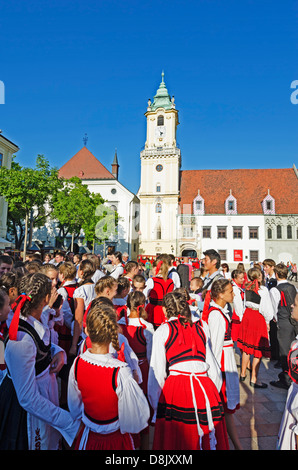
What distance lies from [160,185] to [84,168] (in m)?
13.8

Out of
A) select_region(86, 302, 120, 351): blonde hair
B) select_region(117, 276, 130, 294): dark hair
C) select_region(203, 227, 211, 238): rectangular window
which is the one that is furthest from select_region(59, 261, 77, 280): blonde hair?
select_region(203, 227, 211, 238): rectangular window

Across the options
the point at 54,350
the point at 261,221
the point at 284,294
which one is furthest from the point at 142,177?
the point at 54,350

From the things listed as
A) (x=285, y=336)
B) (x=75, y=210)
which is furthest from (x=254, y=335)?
(x=75, y=210)

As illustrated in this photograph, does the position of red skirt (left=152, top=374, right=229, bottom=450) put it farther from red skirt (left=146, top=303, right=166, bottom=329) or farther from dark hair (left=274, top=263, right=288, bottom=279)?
dark hair (left=274, top=263, right=288, bottom=279)

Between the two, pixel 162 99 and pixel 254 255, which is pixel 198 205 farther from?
pixel 162 99

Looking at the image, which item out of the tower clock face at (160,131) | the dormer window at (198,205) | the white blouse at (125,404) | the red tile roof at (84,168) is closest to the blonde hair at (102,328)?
the white blouse at (125,404)

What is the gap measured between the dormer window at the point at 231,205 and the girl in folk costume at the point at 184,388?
132ft

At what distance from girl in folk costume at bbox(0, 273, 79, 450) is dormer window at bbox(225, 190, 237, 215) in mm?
41038

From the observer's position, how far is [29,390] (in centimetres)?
207

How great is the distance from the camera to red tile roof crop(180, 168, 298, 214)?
4147cm

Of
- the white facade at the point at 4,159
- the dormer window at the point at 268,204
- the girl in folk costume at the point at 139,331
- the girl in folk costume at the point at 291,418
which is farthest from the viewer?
the dormer window at the point at 268,204

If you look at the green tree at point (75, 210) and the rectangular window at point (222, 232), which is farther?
the rectangular window at point (222, 232)

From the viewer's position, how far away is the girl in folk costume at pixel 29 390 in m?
2.06

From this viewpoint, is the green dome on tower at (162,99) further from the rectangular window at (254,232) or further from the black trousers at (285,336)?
the black trousers at (285,336)
